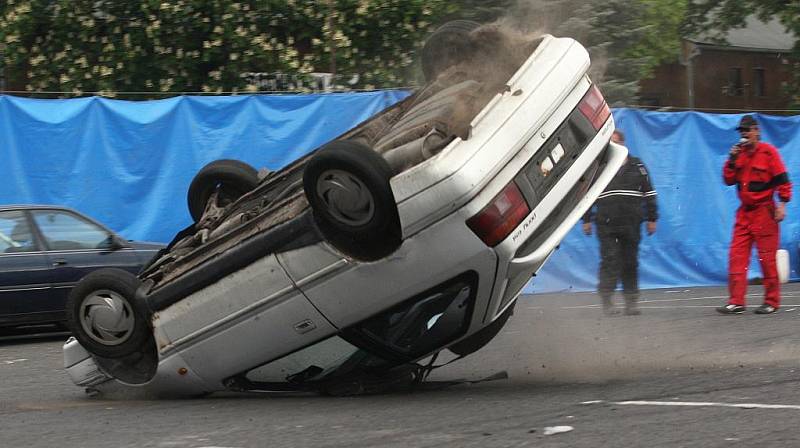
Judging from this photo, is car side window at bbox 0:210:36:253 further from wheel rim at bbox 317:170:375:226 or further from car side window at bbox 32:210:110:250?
A: wheel rim at bbox 317:170:375:226

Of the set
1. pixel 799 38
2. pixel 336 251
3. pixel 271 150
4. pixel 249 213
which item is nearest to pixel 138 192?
pixel 271 150

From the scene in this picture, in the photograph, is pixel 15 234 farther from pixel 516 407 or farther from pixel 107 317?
pixel 516 407

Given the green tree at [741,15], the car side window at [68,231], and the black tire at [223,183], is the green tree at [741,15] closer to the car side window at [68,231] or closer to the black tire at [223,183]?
the car side window at [68,231]

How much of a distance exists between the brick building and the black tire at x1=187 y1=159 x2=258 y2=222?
37.8m

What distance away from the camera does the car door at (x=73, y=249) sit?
11.1 metres

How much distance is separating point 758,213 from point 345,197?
675 centimetres

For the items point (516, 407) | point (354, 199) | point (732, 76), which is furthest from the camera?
point (732, 76)

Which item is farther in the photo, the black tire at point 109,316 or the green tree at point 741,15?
the green tree at point 741,15

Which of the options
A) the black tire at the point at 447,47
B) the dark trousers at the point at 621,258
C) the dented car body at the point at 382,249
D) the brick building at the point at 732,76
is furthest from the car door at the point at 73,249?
the brick building at the point at 732,76

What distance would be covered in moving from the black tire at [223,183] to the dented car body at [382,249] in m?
0.53

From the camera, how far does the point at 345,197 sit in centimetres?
545

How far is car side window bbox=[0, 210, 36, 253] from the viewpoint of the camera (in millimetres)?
11078

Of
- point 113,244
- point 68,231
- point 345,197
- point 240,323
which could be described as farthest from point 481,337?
point 68,231

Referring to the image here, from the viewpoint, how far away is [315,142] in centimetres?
1377
